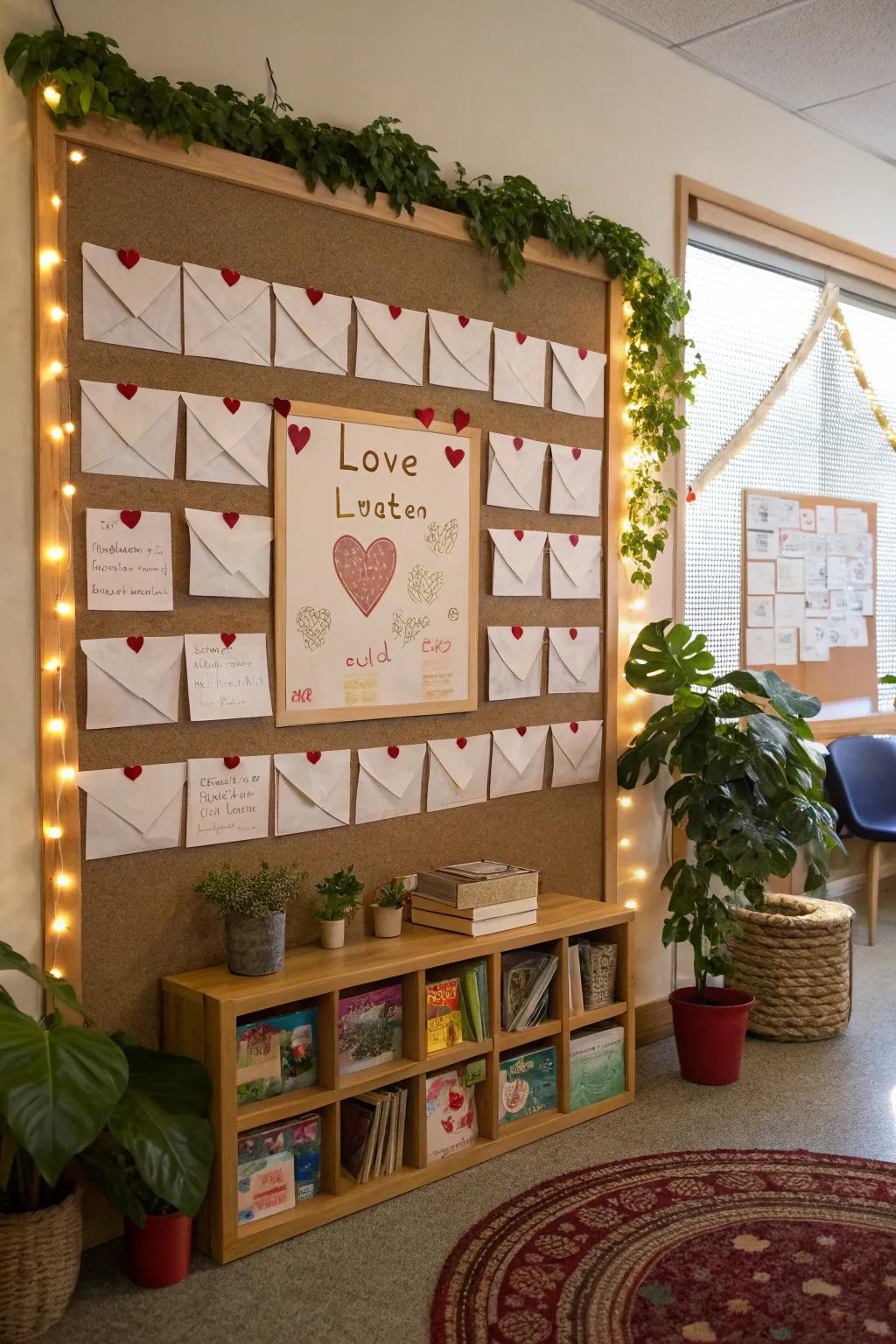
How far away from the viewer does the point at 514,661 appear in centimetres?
336

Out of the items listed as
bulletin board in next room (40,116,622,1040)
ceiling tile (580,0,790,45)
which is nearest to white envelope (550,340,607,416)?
bulletin board in next room (40,116,622,1040)

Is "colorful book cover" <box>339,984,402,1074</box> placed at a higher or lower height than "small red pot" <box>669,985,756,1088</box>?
higher

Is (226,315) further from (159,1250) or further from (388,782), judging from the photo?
(159,1250)

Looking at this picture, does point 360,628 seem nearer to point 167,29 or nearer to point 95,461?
point 95,461

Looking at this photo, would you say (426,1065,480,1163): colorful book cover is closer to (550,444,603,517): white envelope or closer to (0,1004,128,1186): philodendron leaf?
(0,1004,128,1186): philodendron leaf

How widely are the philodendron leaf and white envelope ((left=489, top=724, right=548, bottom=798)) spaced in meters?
1.42

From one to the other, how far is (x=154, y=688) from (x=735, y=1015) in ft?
6.01

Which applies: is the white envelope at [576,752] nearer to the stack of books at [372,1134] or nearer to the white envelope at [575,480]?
the white envelope at [575,480]

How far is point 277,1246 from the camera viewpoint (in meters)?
2.53

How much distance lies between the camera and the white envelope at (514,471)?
3283 millimetres

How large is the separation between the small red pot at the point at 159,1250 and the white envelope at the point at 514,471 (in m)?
1.86

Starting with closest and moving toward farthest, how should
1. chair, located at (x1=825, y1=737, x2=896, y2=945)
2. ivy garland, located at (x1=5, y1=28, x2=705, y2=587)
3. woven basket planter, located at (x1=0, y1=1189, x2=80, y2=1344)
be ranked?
woven basket planter, located at (x1=0, y1=1189, x2=80, y2=1344)
ivy garland, located at (x1=5, y1=28, x2=705, y2=587)
chair, located at (x1=825, y1=737, x2=896, y2=945)

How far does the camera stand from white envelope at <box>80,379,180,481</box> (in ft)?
8.20

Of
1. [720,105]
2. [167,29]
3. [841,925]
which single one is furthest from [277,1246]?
[720,105]
